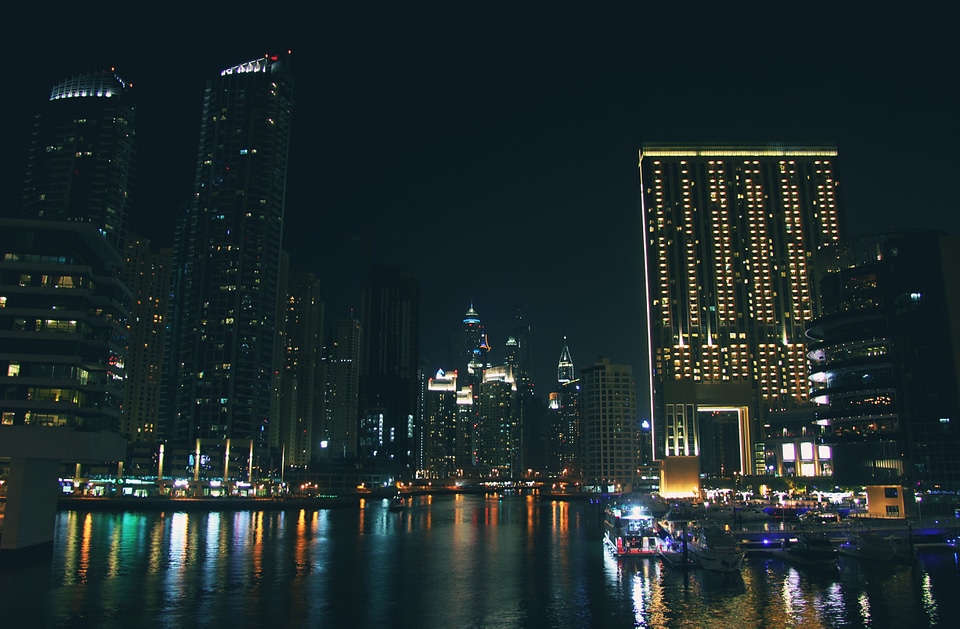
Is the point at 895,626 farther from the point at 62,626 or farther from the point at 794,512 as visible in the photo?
the point at 794,512

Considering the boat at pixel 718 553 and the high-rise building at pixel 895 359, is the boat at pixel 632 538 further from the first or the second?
the high-rise building at pixel 895 359

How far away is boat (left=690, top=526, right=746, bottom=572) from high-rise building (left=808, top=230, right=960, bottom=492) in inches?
2197

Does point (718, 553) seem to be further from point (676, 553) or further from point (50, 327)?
point (50, 327)

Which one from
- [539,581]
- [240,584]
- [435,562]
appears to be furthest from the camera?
[435,562]

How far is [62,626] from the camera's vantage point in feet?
152

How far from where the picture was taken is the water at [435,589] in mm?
50375

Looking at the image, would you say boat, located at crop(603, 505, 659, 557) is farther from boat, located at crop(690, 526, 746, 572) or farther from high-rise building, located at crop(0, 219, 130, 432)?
high-rise building, located at crop(0, 219, 130, 432)

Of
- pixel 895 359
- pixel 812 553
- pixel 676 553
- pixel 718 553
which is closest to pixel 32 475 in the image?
pixel 676 553

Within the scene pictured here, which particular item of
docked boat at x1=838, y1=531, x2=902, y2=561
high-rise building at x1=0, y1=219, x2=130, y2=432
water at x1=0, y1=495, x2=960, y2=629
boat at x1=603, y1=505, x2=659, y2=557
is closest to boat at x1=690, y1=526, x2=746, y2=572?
water at x1=0, y1=495, x2=960, y2=629

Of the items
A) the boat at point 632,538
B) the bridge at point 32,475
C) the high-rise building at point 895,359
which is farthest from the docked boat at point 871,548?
the bridge at point 32,475

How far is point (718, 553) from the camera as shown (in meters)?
70.1

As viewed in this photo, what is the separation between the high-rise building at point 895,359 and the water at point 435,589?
33.5 metres

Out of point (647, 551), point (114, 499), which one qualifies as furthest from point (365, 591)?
point (114, 499)

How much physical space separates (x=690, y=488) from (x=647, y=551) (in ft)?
331
